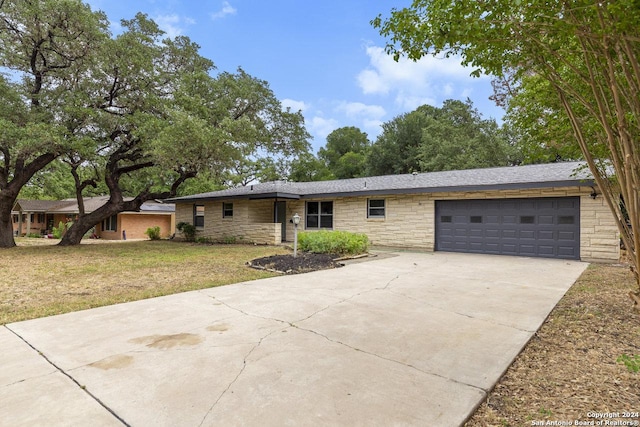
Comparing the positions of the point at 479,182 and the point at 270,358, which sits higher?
the point at 479,182

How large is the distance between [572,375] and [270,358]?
2.56 meters

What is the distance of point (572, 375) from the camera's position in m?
2.89

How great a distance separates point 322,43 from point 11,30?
11.5m

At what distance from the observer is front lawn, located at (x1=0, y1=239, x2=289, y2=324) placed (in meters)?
5.23

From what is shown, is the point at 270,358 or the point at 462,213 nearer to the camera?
the point at 270,358

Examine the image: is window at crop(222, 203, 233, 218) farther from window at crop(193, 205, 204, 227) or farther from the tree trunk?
the tree trunk

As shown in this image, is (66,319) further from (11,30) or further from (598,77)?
(11,30)

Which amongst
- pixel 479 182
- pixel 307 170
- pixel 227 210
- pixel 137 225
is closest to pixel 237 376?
pixel 479 182

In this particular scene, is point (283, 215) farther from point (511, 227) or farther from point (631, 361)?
point (631, 361)

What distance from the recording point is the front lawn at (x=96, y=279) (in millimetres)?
5230

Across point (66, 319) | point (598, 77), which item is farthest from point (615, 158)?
point (66, 319)

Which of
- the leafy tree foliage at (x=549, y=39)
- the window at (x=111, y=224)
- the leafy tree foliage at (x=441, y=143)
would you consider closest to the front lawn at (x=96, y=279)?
the leafy tree foliage at (x=549, y=39)

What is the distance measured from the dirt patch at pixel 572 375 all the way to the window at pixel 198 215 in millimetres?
17381

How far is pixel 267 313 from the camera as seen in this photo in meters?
4.60
